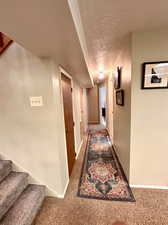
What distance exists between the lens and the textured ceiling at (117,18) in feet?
3.43

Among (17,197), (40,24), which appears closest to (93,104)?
(17,197)

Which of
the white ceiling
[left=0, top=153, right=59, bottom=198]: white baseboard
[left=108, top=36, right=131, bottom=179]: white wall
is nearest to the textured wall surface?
[left=108, top=36, right=131, bottom=179]: white wall

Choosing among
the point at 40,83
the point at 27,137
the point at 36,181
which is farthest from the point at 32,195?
the point at 40,83

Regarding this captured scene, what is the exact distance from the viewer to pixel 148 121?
1.64 m

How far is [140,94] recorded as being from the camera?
160 centimetres

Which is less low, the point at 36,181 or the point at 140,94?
the point at 140,94

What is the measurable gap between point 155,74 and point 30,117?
1.87 metres

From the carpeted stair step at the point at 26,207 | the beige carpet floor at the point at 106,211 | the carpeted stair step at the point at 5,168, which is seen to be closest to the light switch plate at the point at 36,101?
the carpeted stair step at the point at 5,168

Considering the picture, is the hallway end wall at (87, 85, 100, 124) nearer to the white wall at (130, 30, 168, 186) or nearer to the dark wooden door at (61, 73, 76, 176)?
the dark wooden door at (61, 73, 76, 176)

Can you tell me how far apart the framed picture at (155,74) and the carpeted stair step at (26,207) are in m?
2.18

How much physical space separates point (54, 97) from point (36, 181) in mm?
1359

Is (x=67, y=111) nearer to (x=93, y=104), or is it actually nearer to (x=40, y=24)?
(x=40, y=24)

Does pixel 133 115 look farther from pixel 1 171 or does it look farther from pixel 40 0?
pixel 1 171

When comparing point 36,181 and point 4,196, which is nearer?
point 4,196
